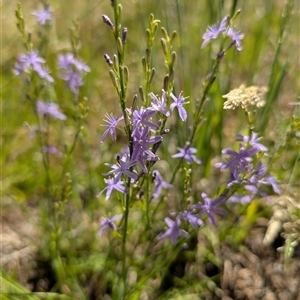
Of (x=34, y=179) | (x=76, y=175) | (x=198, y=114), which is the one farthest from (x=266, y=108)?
(x=34, y=179)

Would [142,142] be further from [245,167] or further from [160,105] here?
[245,167]

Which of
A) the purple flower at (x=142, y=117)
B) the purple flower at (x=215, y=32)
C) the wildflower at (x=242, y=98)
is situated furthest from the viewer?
the purple flower at (x=215, y=32)

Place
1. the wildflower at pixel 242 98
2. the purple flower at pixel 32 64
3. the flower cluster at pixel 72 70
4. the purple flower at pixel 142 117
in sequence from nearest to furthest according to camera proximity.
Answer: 1. the purple flower at pixel 142 117
2. the wildflower at pixel 242 98
3. the purple flower at pixel 32 64
4. the flower cluster at pixel 72 70

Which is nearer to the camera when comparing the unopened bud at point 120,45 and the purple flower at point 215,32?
the unopened bud at point 120,45

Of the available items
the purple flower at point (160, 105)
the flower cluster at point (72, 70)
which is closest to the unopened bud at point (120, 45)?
the purple flower at point (160, 105)

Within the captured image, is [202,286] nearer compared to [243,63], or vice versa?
[202,286]

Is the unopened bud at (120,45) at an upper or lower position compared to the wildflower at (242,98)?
upper

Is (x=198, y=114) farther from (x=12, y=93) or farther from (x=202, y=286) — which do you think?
(x=12, y=93)

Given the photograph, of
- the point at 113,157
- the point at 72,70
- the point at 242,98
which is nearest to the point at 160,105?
the point at 242,98

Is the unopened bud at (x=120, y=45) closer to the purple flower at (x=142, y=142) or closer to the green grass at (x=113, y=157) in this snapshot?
the purple flower at (x=142, y=142)
